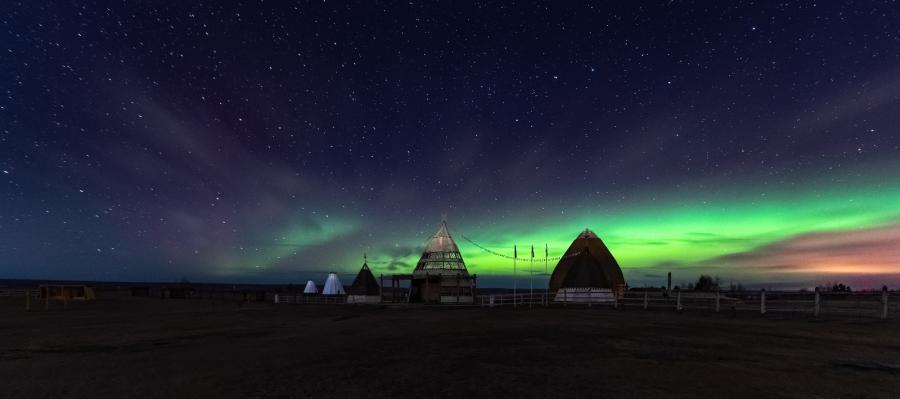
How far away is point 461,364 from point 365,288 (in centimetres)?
4588

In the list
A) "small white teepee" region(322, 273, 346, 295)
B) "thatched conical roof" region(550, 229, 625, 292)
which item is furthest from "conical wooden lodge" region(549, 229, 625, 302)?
"small white teepee" region(322, 273, 346, 295)

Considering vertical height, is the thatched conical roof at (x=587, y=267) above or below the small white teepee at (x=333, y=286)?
above

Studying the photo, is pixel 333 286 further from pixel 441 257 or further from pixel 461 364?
pixel 461 364

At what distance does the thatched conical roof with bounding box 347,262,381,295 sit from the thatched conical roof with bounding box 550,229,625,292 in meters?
20.5

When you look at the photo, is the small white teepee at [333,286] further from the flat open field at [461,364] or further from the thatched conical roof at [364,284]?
the flat open field at [461,364]

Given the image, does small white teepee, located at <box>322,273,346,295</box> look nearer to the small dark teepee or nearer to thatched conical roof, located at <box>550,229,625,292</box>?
the small dark teepee

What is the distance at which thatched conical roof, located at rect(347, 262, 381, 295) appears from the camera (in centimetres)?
5353

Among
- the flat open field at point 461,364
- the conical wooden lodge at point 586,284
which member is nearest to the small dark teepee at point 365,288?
the conical wooden lodge at point 586,284

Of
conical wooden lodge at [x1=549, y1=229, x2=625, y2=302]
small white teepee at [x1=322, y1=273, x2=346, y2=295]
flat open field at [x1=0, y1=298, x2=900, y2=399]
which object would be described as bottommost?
small white teepee at [x1=322, y1=273, x2=346, y2=295]

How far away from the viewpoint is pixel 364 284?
54.1 m

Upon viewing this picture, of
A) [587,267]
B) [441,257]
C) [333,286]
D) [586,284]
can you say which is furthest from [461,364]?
[333,286]

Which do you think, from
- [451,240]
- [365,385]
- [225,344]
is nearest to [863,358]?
[365,385]

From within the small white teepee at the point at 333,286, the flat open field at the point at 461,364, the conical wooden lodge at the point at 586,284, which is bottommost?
the small white teepee at the point at 333,286

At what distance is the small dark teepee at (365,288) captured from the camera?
51.2 metres
